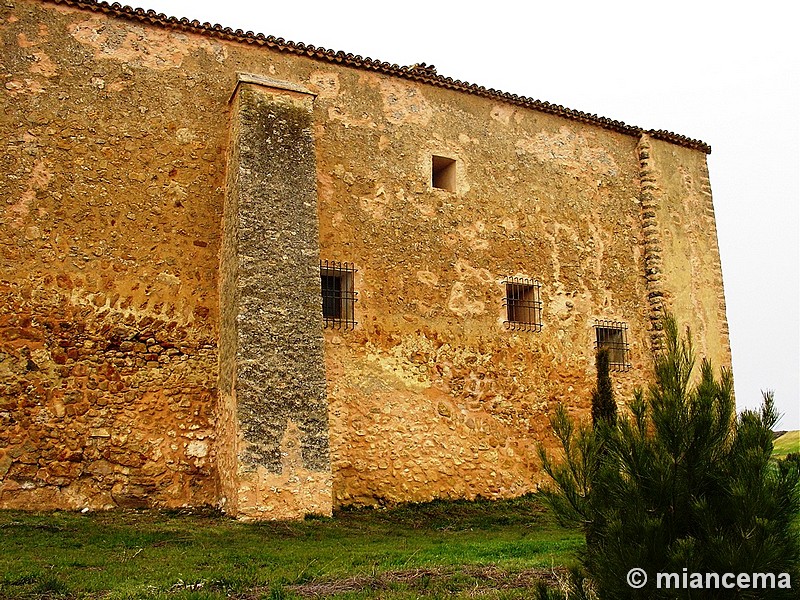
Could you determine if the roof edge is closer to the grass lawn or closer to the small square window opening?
the small square window opening

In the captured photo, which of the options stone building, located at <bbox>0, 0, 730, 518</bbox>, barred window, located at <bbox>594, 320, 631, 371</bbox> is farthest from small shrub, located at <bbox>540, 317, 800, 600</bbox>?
barred window, located at <bbox>594, 320, 631, 371</bbox>

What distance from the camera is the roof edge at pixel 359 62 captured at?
10422 mm

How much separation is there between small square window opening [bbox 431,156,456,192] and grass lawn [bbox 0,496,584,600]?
5297 millimetres

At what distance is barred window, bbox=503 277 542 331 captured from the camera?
1269 cm

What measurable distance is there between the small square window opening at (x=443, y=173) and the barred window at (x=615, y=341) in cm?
363

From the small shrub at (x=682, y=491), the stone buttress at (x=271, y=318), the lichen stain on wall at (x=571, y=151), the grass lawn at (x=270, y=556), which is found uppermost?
the lichen stain on wall at (x=571, y=151)

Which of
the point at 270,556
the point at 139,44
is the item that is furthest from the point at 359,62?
the point at 270,556

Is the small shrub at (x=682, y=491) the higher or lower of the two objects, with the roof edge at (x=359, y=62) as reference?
lower

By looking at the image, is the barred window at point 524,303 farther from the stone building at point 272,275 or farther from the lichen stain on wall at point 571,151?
the lichen stain on wall at point 571,151

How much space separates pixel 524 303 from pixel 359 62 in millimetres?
4684

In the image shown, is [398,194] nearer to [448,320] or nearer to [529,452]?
[448,320]

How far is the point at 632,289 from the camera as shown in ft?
46.4

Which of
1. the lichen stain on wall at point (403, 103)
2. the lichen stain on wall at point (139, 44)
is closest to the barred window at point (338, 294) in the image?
the lichen stain on wall at point (403, 103)

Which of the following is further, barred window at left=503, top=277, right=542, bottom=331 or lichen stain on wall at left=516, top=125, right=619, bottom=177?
lichen stain on wall at left=516, top=125, right=619, bottom=177
